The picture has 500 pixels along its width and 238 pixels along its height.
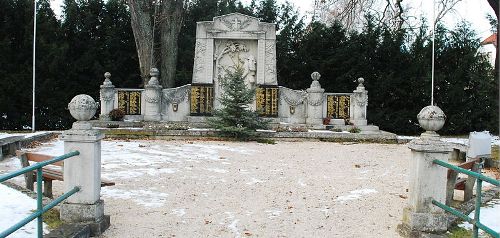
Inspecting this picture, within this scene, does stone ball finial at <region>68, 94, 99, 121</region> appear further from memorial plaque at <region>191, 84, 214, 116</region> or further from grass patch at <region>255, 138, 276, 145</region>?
memorial plaque at <region>191, 84, 214, 116</region>

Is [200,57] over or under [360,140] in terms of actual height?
over

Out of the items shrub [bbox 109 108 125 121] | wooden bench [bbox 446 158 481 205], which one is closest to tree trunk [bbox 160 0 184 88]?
shrub [bbox 109 108 125 121]

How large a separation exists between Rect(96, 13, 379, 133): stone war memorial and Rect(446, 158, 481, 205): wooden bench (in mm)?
10272

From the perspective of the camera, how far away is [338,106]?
17781 mm

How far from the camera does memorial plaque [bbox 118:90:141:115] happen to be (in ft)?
58.5

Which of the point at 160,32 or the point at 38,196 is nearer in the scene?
the point at 38,196

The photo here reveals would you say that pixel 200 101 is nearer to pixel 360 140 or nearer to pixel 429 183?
pixel 360 140

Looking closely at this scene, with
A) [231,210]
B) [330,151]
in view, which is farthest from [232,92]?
[231,210]

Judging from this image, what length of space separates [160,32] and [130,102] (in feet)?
18.4

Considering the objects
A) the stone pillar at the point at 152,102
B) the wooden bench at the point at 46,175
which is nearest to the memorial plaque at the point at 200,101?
the stone pillar at the point at 152,102

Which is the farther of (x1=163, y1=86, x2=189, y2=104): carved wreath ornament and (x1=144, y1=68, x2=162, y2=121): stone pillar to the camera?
(x1=163, y1=86, x2=189, y2=104): carved wreath ornament

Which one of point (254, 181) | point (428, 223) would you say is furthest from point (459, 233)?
point (254, 181)

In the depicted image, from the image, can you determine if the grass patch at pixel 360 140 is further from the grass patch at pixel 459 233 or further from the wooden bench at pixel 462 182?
the grass patch at pixel 459 233

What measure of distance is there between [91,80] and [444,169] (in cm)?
1836
